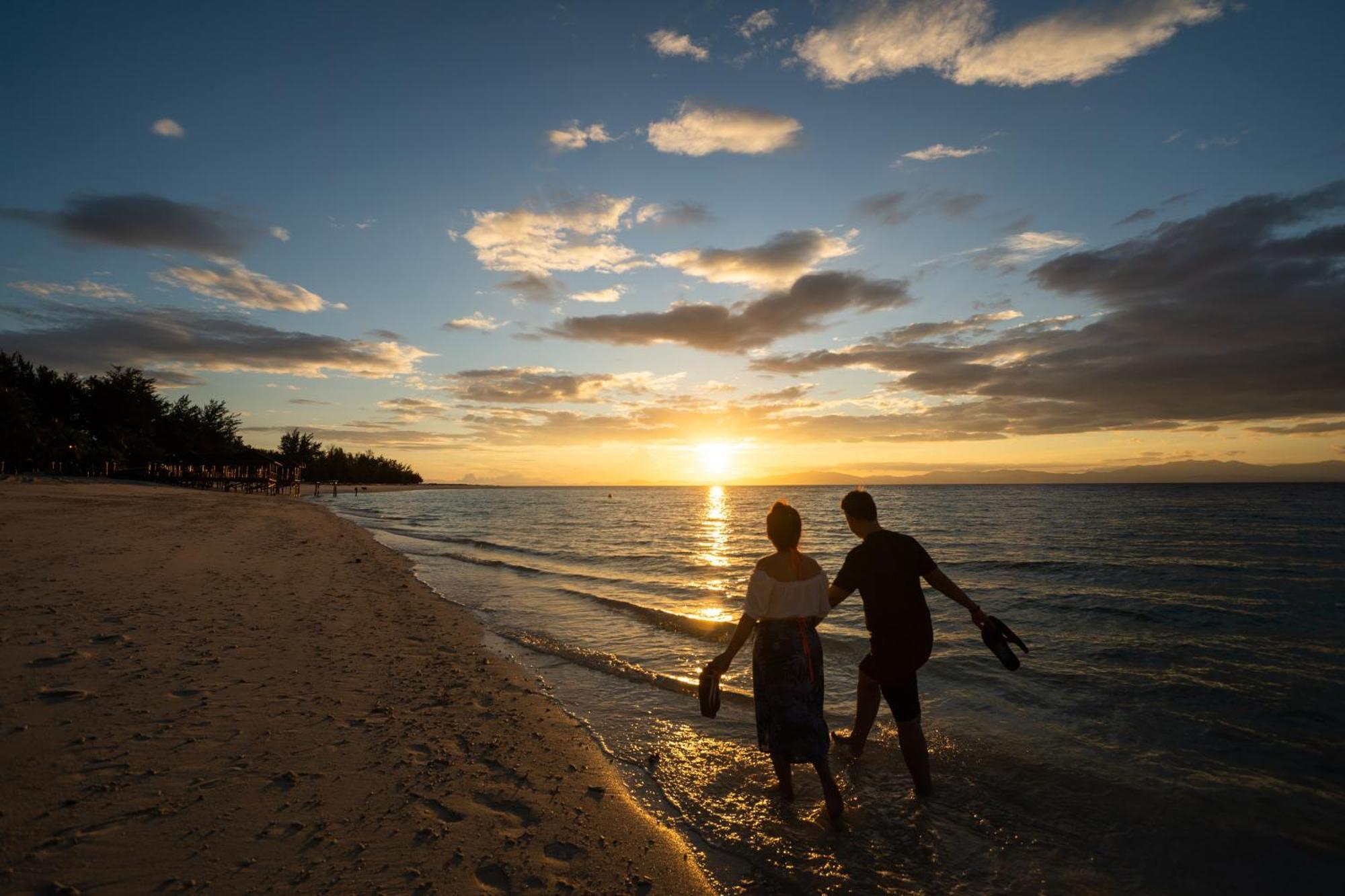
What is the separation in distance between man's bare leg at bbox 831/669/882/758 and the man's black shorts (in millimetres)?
544

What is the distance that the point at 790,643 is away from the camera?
15.3 feet

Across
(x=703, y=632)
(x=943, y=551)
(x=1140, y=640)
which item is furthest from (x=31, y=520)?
(x=943, y=551)

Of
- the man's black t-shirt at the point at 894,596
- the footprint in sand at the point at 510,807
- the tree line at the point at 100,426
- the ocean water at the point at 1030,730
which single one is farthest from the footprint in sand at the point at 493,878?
the tree line at the point at 100,426

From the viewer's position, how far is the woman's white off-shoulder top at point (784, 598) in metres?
4.63

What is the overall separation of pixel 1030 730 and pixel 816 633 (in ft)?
14.9

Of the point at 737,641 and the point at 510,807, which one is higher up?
the point at 737,641

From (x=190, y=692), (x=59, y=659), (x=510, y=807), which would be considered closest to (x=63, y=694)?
(x=190, y=692)

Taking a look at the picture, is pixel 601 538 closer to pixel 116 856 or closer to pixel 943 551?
pixel 943 551

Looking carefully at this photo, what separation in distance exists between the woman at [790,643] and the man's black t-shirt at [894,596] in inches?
22.3

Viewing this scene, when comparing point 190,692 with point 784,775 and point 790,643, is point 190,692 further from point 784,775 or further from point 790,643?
point 790,643

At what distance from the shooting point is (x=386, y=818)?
4.30 m

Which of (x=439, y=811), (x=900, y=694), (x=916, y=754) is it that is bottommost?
(x=439, y=811)

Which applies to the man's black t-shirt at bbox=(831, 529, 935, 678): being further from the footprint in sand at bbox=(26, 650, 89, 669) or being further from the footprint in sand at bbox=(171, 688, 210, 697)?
the footprint in sand at bbox=(26, 650, 89, 669)

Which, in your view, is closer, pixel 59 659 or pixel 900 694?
pixel 900 694
